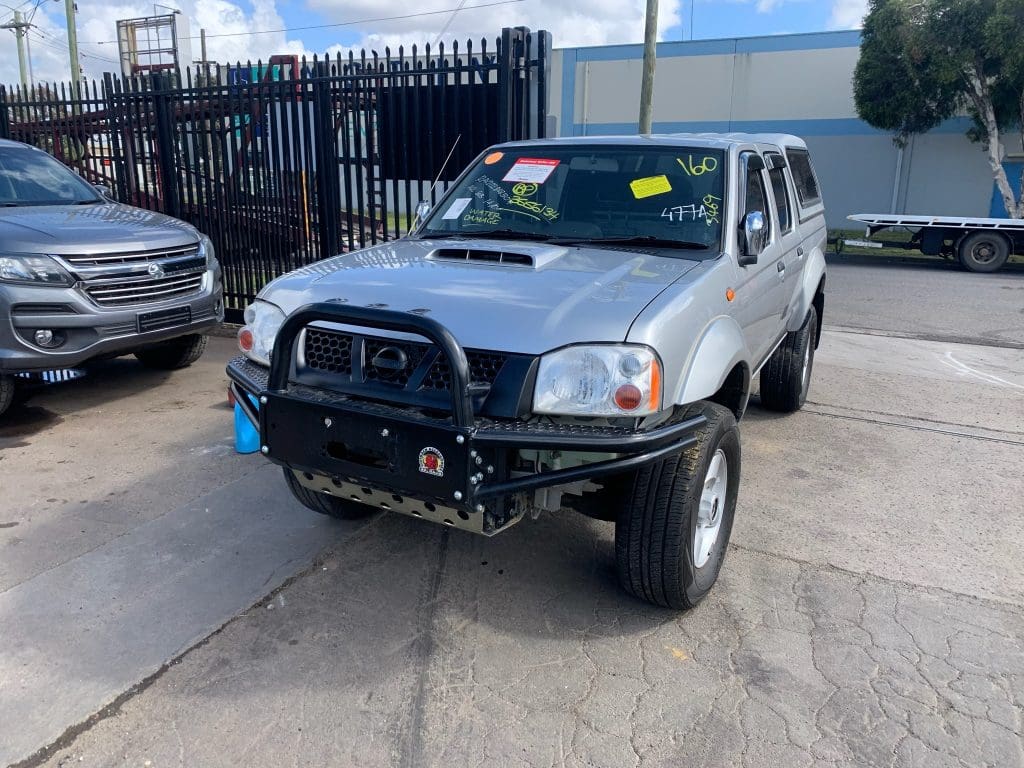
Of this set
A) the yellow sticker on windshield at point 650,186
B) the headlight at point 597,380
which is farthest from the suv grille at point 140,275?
the headlight at point 597,380

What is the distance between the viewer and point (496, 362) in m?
2.82

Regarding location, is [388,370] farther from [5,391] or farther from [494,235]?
[5,391]

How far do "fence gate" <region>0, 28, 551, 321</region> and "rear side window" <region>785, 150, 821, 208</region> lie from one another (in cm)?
223

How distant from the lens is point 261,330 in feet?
11.4

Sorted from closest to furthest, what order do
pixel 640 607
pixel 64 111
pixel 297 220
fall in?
1. pixel 640 607
2. pixel 297 220
3. pixel 64 111

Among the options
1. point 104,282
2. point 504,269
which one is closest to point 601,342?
point 504,269

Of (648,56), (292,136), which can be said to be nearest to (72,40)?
(648,56)

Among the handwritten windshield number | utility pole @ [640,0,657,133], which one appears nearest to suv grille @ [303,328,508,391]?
the handwritten windshield number

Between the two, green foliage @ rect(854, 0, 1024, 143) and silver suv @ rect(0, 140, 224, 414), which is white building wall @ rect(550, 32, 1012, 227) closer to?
green foliage @ rect(854, 0, 1024, 143)

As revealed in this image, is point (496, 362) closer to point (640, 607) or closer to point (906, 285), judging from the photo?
point (640, 607)

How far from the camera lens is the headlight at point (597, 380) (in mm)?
2727

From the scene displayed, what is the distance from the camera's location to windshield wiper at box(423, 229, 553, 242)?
3990 mm

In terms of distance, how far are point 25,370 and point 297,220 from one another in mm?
3698

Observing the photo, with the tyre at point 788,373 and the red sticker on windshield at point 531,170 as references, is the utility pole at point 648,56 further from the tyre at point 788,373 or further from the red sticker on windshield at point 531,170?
the red sticker on windshield at point 531,170
